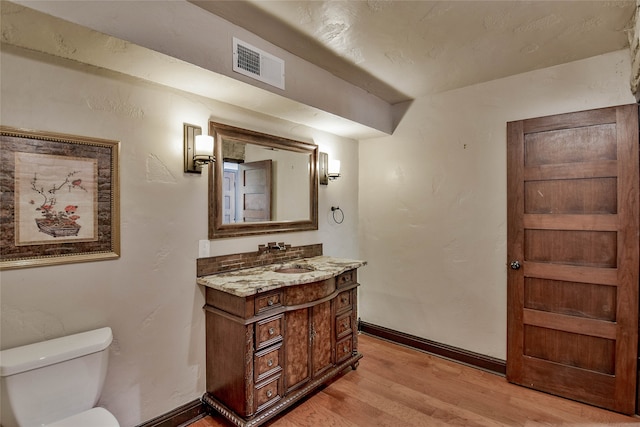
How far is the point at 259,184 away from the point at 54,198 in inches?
51.5

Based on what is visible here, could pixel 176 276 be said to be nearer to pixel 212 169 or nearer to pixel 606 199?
pixel 212 169

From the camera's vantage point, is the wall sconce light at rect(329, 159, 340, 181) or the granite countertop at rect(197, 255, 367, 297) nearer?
the granite countertop at rect(197, 255, 367, 297)

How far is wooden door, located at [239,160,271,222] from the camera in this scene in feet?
8.04

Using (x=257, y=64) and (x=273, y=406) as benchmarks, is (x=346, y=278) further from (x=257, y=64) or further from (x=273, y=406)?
(x=257, y=64)

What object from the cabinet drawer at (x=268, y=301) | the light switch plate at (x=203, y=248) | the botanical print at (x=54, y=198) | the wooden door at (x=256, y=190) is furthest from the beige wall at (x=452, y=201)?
the botanical print at (x=54, y=198)

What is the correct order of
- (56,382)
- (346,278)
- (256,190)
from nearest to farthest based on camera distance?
(56,382) → (256,190) → (346,278)

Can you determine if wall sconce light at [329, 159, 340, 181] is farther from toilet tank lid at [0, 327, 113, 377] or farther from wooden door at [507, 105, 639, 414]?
toilet tank lid at [0, 327, 113, 377]

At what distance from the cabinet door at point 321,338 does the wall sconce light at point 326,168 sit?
1273 mm

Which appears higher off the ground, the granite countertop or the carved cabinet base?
the granite countertop

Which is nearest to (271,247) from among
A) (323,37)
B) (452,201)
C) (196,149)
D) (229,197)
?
(229,197)

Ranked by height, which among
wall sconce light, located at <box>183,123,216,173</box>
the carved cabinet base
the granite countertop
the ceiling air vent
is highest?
the ceiling air vent

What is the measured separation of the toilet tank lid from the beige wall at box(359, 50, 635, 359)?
8.45ft

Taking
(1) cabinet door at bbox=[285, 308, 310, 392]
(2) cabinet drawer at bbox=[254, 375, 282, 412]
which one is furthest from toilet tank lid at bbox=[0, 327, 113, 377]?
(1) cabinet door at bbox=[285, 308, 310, 392]

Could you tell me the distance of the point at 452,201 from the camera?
9.69ft
